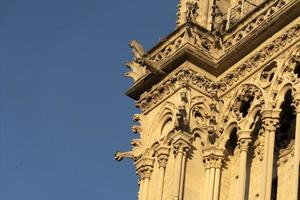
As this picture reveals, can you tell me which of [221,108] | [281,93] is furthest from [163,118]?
[281,93]

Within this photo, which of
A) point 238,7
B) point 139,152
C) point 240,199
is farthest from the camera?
point 238,7

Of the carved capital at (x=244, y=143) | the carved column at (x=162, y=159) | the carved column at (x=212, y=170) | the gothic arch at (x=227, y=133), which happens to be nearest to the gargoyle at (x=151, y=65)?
the carved column at (x=162, y=159)

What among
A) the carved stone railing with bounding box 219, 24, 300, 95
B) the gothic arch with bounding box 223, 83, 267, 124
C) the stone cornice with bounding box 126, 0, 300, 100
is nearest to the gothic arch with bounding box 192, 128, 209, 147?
the gothic arch with bounding box 223, 83, 267, 124

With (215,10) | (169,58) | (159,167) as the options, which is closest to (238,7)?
(215,10)

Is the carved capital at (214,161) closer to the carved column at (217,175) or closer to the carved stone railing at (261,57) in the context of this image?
the carved column at (217,175)

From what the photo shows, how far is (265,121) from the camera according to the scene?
23.0 m

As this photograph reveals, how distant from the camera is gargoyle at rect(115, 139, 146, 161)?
24359mm

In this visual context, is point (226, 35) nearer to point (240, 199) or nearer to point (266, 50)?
point (266, 50)

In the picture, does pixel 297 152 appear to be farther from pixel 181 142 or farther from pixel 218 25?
pixel 218 25

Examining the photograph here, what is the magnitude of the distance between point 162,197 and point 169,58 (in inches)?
98.8

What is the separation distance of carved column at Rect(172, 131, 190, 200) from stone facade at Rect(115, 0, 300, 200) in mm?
15

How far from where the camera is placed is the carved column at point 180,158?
2294 cm

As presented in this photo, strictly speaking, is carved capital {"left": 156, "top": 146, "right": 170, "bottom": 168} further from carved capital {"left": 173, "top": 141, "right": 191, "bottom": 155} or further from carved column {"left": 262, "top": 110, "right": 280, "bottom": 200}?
carved column {"left": 262, "top": 110, "right": 280, "bottom": 200}

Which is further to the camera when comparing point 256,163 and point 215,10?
point 215,10
